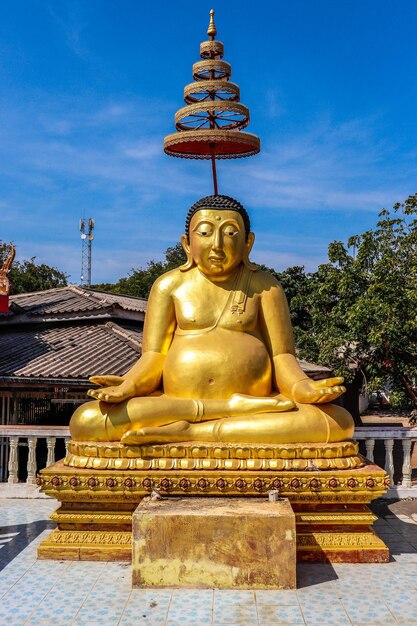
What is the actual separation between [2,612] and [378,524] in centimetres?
385

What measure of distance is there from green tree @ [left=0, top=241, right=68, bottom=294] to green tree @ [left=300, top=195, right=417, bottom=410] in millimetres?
22478

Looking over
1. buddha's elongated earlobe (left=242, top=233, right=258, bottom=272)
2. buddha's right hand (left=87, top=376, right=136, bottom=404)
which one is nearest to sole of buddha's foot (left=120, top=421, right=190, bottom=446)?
buddha's right hand (left=87, top=376, right=136, bottom=404)

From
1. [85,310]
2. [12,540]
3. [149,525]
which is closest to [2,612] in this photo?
[149,525]

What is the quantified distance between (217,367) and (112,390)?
3.49 ft

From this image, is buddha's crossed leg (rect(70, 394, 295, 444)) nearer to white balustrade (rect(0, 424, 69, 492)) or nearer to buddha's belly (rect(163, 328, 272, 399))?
buddha's belly (rect(163, 328, 272, 399))

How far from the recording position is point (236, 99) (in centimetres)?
866

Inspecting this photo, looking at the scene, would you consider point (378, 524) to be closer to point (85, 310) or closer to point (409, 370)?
point (409, 370)

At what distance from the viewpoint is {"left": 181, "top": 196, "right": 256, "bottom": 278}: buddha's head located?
6.39 meters

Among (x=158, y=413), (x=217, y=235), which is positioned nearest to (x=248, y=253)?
(x=217, y=235)

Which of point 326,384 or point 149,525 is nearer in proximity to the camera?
point 149,525

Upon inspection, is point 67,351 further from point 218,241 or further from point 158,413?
point 158,413

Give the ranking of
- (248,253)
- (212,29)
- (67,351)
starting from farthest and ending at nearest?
→ (67,351)
(212,29)
(248,253)

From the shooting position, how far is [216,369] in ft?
19.9

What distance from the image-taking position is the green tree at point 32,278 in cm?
3147
